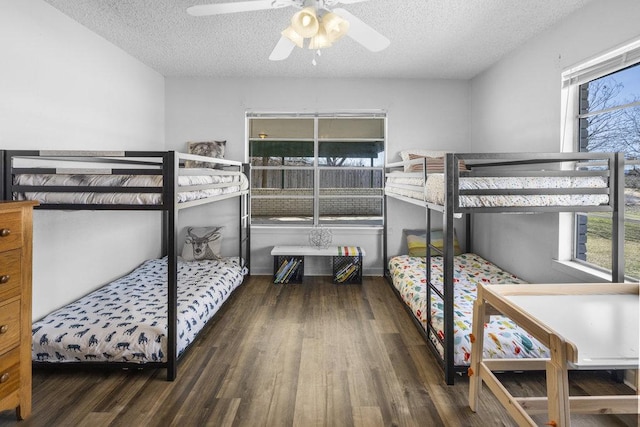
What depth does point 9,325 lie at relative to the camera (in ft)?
5.65

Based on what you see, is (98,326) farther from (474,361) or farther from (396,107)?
(396,107)

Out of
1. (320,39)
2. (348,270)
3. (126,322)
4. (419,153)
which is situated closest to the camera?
(320,39)

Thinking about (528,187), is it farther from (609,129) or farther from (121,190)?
(121,190)

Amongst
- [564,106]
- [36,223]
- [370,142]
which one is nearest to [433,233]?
[370,142]

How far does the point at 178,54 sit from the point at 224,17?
1.08 meters

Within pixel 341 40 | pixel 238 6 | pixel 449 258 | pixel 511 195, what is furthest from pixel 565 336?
pixel 341 40

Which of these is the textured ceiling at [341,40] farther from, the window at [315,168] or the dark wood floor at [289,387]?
the dark wood floor at [289,387]

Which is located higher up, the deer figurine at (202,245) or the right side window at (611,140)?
the right side window at (611,140)

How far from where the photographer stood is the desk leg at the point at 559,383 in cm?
119

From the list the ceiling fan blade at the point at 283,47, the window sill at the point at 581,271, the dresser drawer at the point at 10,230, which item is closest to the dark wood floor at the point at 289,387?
the window sill at the point at 581,271

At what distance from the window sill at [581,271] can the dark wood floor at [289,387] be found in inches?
25.0

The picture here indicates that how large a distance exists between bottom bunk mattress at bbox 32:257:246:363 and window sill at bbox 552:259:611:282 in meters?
2.83

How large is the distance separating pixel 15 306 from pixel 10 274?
0.17 metres

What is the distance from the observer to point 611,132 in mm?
2545
